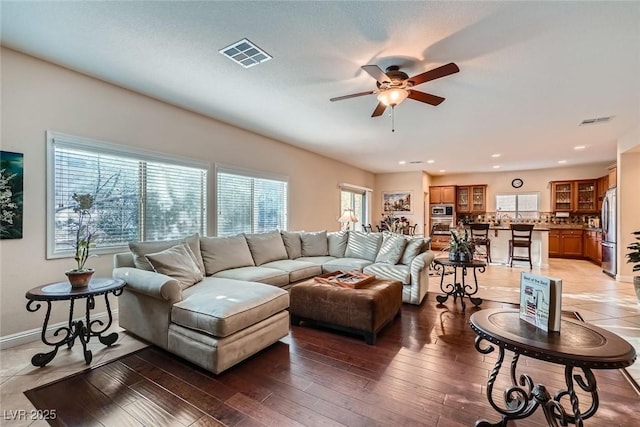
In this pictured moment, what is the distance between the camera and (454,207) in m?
10.2

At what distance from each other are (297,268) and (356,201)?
18.4 ft

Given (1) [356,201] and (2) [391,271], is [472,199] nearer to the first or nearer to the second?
(1) [356,201]

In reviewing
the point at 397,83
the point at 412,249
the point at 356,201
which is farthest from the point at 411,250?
the point at 356,201

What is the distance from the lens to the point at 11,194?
2598 millimetres

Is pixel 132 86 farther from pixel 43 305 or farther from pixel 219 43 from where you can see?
A: pixel 43 305

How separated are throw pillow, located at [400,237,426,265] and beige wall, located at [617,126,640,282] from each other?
3.97 metres

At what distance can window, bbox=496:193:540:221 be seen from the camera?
30.5ft

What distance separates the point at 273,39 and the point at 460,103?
103 inches

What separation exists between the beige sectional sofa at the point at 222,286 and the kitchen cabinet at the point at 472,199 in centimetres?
677

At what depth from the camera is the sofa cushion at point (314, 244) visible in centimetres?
510

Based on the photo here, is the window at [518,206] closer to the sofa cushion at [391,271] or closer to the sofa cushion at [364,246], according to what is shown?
the sofa cushion at [364,246]

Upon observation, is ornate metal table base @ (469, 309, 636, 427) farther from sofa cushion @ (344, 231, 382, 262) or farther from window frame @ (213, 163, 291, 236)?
window frame @ (213, 163, 291, 236)

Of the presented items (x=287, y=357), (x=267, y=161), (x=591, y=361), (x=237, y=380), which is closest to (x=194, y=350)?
(x=237, y=380)

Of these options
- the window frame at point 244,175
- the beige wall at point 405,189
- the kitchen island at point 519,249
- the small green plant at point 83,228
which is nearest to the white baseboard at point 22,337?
the small green plant at point 83,228
